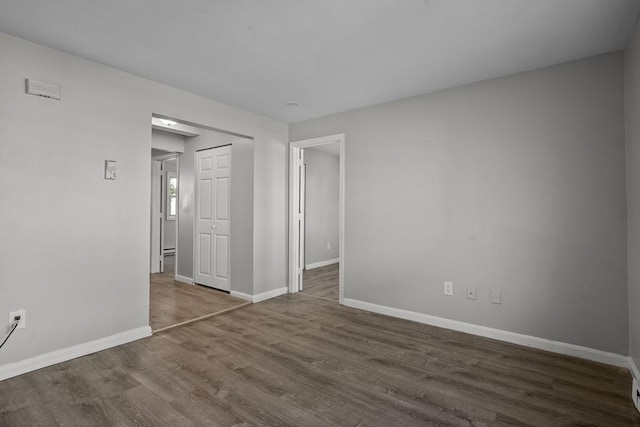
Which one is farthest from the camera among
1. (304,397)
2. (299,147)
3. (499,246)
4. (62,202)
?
(299,147)

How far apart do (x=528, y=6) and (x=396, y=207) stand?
2.15m

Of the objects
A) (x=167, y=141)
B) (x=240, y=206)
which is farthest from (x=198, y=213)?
(x=167, y=141)

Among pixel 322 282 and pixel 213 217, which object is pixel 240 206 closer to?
pixel 213 217

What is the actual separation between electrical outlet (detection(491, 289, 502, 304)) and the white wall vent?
13.7ft

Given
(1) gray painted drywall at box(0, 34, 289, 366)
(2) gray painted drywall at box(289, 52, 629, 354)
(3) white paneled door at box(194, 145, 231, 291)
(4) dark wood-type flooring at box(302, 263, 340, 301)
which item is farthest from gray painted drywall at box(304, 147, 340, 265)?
(1) gray painted drywall at box(0, 34, 289, 366)

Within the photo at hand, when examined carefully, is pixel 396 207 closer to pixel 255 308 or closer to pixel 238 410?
pixel 255 308

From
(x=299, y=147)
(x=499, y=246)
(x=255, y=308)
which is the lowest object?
(x=255, y=308)

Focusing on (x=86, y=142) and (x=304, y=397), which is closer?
(x=304, y=397)

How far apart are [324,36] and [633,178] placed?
246 centimetres

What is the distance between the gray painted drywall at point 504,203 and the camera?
102 inches

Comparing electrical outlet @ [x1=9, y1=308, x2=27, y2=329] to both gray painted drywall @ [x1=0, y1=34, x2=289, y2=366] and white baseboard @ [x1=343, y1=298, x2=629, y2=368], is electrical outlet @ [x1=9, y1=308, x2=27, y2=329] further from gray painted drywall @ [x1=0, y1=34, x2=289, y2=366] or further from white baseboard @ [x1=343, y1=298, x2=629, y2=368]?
white baseboard @ [x1=343, y1=298, x2=629, y2=368]

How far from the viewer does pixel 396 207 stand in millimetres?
3709

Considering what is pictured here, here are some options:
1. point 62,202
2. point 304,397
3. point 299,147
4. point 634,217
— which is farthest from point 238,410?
point 299,147

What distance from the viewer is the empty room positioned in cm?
206
